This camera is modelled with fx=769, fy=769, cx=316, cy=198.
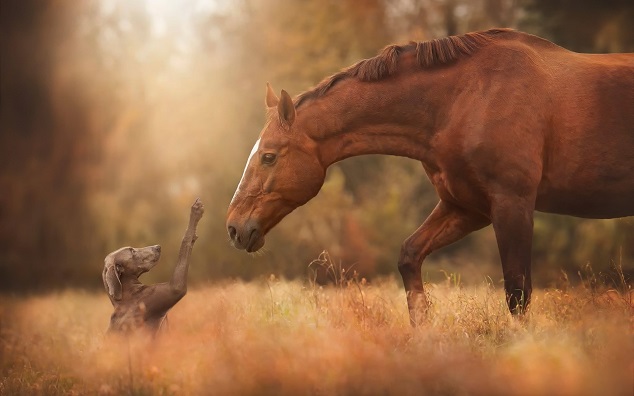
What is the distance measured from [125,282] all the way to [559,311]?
3775mm

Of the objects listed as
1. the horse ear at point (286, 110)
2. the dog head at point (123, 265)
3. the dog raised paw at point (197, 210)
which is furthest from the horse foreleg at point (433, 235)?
the dog head at point (123, 265)

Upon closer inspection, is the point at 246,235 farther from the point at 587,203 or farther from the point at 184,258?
the point at 587,203

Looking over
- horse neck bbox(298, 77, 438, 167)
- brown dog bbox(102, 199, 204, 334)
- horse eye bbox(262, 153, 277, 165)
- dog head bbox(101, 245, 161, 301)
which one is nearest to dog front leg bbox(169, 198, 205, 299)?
brown dog bbox(102, 199, 204, 334)

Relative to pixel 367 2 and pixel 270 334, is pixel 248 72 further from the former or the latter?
pixel 270 334

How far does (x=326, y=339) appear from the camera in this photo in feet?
16.9

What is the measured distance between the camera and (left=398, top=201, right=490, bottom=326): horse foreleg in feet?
23.2

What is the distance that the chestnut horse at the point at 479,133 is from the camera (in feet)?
20.6

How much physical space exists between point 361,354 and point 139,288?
2685 mm

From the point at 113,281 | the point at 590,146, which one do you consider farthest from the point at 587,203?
the point at 113,281

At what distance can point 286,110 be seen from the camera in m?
6.72

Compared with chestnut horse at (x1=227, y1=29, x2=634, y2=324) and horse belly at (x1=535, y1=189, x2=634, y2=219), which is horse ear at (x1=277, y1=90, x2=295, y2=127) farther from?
horse belly at (x1=535, y1=189, x2=634, y2=219)

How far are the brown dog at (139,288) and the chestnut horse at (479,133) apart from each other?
55 cm

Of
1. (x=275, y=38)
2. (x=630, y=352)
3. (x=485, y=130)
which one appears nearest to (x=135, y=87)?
(x=275, y=38)

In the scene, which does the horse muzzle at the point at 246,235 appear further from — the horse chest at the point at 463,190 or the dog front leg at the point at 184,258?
the horse chest at the point at 463,190
